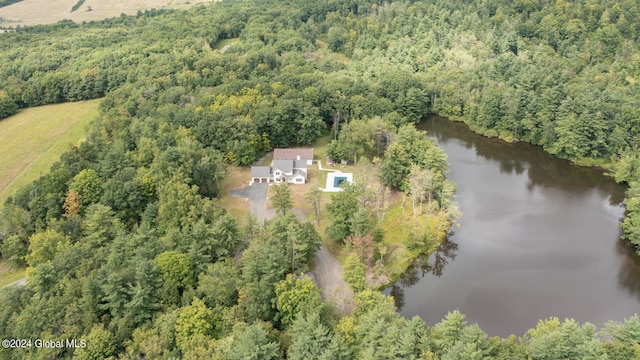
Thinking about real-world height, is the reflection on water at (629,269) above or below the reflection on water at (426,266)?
below

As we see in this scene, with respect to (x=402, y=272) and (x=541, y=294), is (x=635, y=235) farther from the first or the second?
(x=402, y=272)

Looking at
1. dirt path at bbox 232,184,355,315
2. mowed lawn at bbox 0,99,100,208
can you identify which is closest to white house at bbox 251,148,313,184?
dirt path at bbox 232,184,355,315

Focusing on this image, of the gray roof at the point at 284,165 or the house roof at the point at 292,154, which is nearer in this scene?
the gray roof at the point at 284,165

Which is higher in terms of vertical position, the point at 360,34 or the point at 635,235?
the point at 360,34

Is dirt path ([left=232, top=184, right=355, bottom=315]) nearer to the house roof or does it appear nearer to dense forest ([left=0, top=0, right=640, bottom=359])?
dense forest ([left=0, top=0, right=640, bottom=359])

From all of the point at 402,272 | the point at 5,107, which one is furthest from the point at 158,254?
the point at 5,107

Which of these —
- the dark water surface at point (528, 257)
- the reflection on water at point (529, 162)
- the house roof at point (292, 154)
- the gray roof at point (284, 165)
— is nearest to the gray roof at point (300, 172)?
the gray roof at point (284, 165)

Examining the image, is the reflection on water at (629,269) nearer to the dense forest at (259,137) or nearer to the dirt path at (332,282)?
the dense forest at (259,137)

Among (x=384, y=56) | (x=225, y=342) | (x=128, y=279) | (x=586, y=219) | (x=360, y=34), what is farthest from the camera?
(x=360, y=34)
